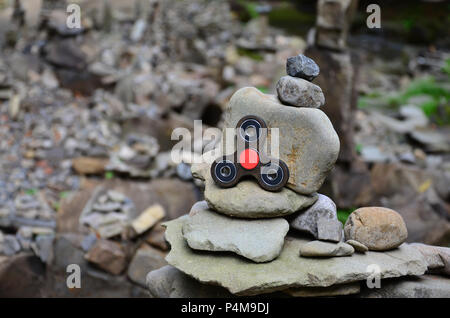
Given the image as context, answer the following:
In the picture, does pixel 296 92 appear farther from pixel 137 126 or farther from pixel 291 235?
pixel 137 126

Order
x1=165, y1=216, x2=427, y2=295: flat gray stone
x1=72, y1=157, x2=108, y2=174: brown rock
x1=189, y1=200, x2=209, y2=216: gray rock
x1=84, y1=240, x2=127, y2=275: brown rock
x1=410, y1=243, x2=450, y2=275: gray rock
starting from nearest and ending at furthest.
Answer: x1=165, y1=216, x2=427, y2=295: flat gray stone < x1=410, y1=243, x2=450, y2=275: gray rock < x1=189, y1=200, x2=209, y2=216: gray rock < x1=84, y1=240, x2=127, y2=275: brown rock < x1=72, y1=157, x2=108, y2=174: brown rock

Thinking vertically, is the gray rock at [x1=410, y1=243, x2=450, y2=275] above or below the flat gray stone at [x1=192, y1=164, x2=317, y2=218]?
below

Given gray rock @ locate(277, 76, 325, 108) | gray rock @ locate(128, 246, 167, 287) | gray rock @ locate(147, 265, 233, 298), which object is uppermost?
gray rock @ locate(277, 76, 325, 108)

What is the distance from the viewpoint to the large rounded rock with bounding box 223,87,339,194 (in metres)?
3.25

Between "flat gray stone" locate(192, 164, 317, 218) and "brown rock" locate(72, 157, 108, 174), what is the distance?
13.1 ft

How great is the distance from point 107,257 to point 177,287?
2.36m

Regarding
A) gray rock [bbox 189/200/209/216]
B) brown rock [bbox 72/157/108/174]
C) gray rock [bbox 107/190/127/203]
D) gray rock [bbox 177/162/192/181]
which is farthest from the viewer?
brown rock [bbox 72/157/108/174]

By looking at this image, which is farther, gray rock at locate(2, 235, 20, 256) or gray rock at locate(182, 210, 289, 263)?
gray rock at locate(2, 235, 20, 256)

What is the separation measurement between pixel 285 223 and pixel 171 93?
608 cm

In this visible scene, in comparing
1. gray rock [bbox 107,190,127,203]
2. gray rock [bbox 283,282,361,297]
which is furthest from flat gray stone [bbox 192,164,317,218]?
gray rock [bbox 107,190,127,203]

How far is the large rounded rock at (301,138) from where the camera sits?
3254 millimetres

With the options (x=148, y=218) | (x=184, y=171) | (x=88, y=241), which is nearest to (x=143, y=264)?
(x=148, y=218)

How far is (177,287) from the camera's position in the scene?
3545 mm

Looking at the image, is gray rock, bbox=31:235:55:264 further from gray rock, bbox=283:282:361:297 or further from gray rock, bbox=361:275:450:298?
gray rock, bbox=361:275:450:298
